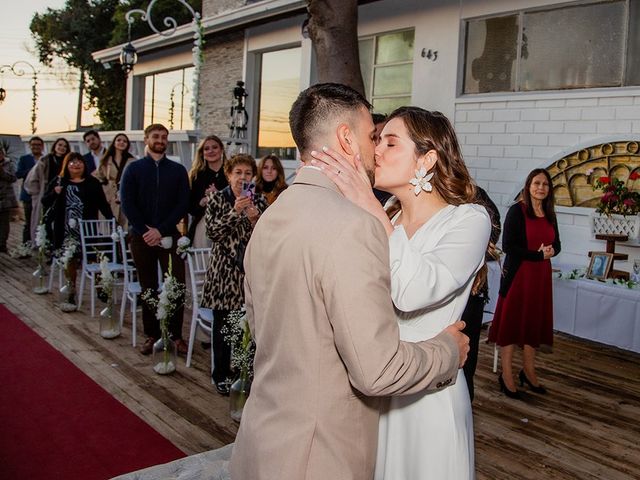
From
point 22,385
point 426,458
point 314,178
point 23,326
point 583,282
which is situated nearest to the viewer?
point 314,178

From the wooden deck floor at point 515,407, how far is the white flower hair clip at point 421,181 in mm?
2398

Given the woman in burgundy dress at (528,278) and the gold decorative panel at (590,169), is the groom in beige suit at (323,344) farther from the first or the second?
the gold decorative panel at (590,169)

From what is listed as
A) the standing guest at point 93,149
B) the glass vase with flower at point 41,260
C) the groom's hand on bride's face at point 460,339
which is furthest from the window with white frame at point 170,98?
the groom's hand on bride's face at point 460,339

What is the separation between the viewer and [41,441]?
4.01 metres

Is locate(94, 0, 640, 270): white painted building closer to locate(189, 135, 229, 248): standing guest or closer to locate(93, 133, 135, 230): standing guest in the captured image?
locate(189, 135, 229, 248): standing guest

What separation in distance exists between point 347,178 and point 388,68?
909 cm

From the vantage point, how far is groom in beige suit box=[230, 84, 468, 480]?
1440 millimetres

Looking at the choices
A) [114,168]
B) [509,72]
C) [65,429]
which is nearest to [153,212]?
[65,429]

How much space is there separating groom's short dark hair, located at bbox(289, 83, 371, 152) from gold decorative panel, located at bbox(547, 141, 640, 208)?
6.27 m

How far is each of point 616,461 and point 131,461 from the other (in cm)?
307

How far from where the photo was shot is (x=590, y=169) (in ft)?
24.4

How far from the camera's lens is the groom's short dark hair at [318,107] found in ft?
5.77

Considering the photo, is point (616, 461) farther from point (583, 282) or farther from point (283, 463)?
point (283, 463)

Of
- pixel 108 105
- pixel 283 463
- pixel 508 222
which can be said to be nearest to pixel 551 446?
pixel 508 222
